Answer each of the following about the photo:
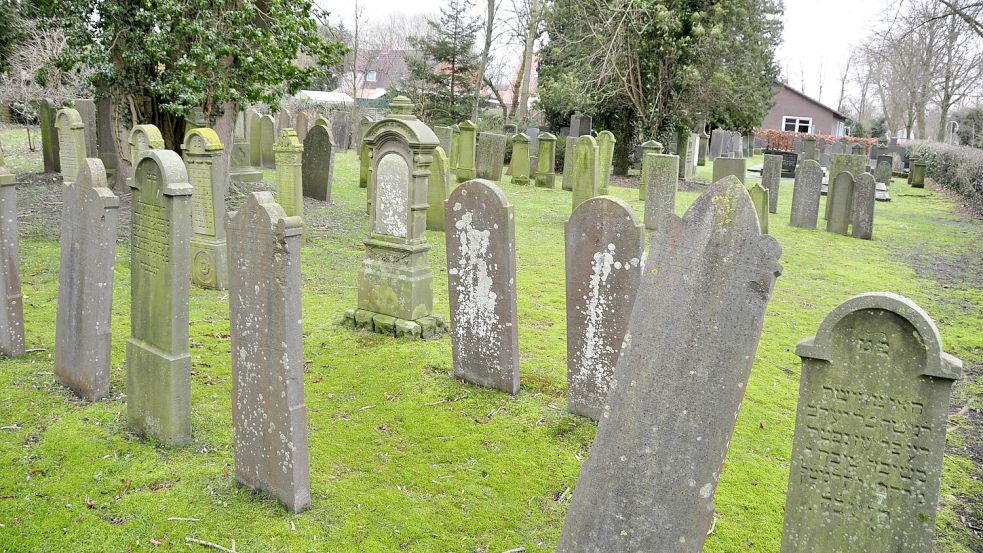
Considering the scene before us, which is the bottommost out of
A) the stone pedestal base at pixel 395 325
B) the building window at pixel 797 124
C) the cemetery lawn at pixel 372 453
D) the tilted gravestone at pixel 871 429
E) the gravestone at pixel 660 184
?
the cemetery lawn at pixel 372 453

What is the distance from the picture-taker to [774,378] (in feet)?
23.4

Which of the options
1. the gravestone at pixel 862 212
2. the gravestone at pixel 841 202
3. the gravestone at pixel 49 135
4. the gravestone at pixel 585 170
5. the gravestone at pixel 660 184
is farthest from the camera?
the gravestone at pixel 841 202

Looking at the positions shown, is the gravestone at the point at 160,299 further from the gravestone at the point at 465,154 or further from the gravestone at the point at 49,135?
the gravestone at the point at 465,154

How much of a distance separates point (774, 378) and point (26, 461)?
6.16 meters

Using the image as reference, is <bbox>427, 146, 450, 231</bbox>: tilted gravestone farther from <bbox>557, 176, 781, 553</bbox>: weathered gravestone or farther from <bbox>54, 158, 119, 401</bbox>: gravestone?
<bbox>557, 176, 781, 553</bbox>: weathered gravestone

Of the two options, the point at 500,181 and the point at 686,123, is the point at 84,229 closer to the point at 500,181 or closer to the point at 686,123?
the point at 500,181

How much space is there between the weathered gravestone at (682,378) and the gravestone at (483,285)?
127 inches

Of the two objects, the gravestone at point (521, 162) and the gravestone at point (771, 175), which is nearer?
the gravestone at point (771, 175)

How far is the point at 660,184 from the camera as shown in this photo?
13.2 m

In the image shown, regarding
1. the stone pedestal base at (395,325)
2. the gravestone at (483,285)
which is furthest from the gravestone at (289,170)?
the gravestone at (483,285)

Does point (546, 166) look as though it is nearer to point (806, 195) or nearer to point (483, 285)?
point (806, 195)

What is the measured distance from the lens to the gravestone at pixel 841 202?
15.6 m

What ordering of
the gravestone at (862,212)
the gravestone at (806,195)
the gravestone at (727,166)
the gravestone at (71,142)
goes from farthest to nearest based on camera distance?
the gravestone at (727,166) → the gravestone at (806,195) → the gravestone at (862,212) → the gravestone at (71,142)

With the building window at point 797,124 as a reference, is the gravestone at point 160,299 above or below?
below
